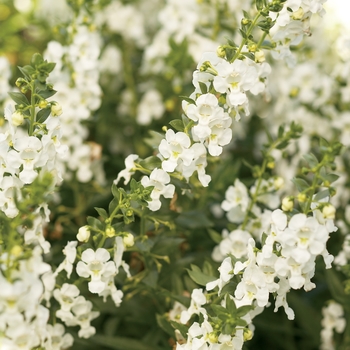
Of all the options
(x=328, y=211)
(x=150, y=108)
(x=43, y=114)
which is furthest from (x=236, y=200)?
(x=150, y=108)

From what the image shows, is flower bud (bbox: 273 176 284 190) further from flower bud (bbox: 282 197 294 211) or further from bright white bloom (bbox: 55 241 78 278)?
bright white bloom (bbox: 55 241 78 278)

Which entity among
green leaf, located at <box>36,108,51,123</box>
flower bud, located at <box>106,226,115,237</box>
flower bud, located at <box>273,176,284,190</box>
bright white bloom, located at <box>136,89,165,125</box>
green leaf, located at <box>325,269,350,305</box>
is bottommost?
bright white bloom, located at <box>136,89,165,125</box>

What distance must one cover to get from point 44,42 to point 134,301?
3.96 ft

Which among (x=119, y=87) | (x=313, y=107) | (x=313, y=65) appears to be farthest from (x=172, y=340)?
(x=119, y=87)

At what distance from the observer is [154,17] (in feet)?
7.29

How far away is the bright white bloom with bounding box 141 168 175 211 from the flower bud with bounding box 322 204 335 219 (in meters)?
0.28

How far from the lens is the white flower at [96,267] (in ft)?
3.32

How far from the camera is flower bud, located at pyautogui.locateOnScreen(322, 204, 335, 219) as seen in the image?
945 millimetres

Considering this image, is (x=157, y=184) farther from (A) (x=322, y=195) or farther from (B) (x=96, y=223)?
(A) (x=322, y=195)

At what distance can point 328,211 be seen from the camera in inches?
37.3

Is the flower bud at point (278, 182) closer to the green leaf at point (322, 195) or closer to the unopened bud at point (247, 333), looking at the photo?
the green leaf at point (322, 195)

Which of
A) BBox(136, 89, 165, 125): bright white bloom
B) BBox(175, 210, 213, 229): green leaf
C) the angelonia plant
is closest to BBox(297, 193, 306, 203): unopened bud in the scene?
the angelonia plant

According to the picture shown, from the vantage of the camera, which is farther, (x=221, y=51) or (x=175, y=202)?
(x=175, y=202)

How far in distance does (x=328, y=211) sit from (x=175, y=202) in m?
0.47
